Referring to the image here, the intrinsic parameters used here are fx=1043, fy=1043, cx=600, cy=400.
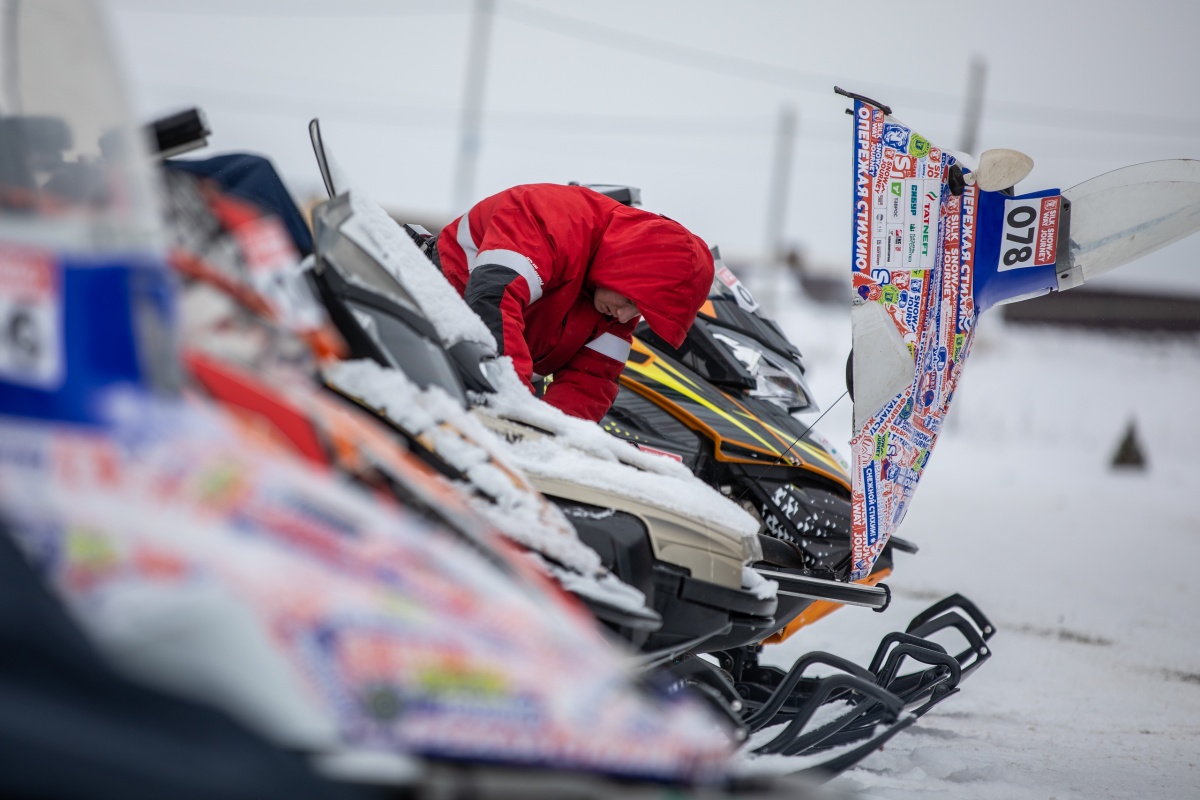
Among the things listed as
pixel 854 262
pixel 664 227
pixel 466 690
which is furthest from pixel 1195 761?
pixel 466 690

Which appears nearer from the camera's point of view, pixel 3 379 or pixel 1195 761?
pixel 3 379

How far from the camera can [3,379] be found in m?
1.00

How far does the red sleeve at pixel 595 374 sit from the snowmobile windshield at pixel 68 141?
1876 mm

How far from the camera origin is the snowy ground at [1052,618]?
263 cm

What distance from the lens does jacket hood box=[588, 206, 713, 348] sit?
9.51 feet

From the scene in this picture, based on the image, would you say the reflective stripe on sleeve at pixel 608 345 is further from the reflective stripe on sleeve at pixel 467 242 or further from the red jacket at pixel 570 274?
the reflective stripe on sleeve at pixel 467 242

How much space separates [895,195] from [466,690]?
2.27 m

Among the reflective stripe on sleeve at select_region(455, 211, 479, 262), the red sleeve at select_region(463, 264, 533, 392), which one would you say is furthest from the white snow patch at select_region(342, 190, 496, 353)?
the reflective stripe on sleeve at select_region(455, 211, 479, 262)

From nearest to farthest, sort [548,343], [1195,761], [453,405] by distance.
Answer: [453,405] → [1195,761] → [548,343]

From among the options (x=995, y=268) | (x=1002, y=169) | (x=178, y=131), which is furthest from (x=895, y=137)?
(x=178, y=131)

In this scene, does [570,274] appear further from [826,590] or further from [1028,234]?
[1028,234]

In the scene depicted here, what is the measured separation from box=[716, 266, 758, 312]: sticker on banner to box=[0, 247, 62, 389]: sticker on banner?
2798 millimetres

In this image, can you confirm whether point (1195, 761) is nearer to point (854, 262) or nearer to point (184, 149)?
point (854, 262)

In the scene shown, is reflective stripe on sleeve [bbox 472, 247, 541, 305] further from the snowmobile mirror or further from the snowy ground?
the snowy ground
